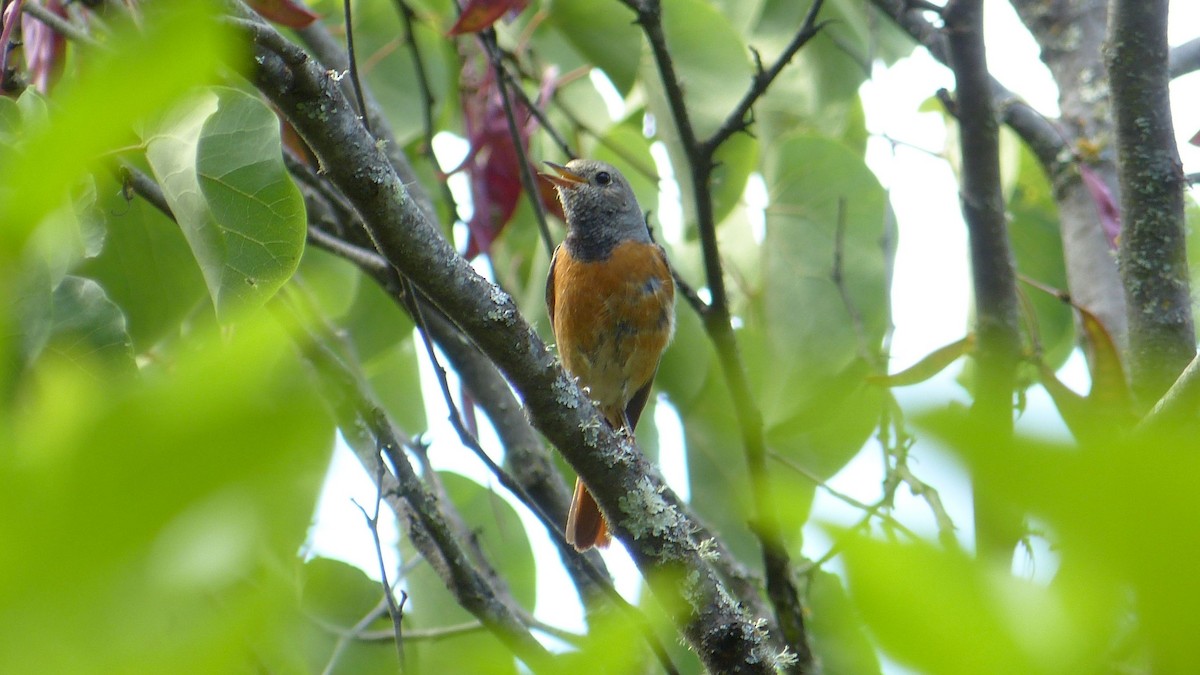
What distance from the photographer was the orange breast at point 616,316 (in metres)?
4.83

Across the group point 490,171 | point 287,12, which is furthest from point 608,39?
point 287,12

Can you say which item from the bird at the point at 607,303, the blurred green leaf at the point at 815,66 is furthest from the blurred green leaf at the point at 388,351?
the blurred green leaf at the point at 815,66

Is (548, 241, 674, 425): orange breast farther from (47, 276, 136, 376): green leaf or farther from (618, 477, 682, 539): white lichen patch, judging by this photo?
(47, 276, 136, 376): green leaf

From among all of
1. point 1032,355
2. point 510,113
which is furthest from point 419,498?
point 1032,355

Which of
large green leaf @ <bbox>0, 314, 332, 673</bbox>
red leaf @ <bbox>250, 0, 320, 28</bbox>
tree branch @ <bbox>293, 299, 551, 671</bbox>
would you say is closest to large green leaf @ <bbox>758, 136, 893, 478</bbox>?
tree branch @ <bbox>293, 299, 551, 671</bbox>

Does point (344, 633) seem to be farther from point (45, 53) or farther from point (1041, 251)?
point (1041, 251)

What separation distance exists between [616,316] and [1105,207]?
2.04 metres

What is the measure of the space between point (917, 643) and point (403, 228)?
6.05 ft

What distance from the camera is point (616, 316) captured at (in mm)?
4891

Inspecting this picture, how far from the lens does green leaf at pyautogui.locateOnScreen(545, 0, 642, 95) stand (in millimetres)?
4348

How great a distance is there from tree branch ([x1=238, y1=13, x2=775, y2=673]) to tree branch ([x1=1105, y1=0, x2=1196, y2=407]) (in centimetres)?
174

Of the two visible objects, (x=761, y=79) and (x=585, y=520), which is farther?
(x=585, y=520)

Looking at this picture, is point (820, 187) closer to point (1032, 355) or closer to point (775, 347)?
point (775, 347)

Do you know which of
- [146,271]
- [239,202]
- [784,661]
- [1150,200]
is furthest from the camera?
[1150,200]
